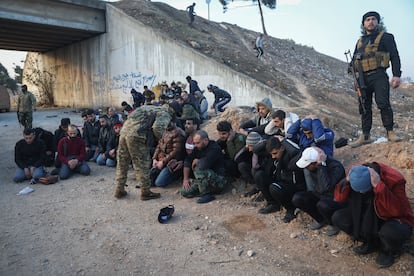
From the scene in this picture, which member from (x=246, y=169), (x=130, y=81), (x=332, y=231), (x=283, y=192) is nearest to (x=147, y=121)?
(x=246, y=169)

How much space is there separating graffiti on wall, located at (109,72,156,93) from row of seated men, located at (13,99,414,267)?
8816mm

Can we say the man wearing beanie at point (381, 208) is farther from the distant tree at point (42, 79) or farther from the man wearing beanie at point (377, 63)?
the distant tree at point (42, 79)

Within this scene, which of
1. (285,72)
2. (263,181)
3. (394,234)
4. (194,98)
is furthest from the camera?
(285,72)

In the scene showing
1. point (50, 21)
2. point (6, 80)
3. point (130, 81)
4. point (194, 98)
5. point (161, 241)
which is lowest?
point (161, 241)

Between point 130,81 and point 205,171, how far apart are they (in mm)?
12273

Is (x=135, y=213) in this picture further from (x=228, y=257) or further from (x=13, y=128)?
(x=13, y=128)

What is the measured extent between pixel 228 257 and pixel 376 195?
1523mm

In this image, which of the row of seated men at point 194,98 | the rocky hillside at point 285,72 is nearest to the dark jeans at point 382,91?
the rocky hillside at point 285,72

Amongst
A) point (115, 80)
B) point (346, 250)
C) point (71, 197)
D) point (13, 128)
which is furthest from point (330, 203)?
point (115, 80)

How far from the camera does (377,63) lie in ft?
14.3

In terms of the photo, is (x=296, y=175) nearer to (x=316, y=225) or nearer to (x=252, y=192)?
(x=316, y=225)

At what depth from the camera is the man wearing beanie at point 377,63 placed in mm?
4277

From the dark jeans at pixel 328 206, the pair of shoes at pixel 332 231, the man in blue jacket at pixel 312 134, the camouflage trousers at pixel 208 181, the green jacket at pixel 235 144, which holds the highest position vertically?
the man in blue jacket at pixel 312 134

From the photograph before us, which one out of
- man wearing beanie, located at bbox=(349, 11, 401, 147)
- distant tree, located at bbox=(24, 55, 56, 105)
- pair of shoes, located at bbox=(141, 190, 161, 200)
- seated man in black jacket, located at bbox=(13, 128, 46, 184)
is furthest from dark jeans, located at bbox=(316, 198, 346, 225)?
distant tree, located at bbox=(24, 55, 56, 105)
